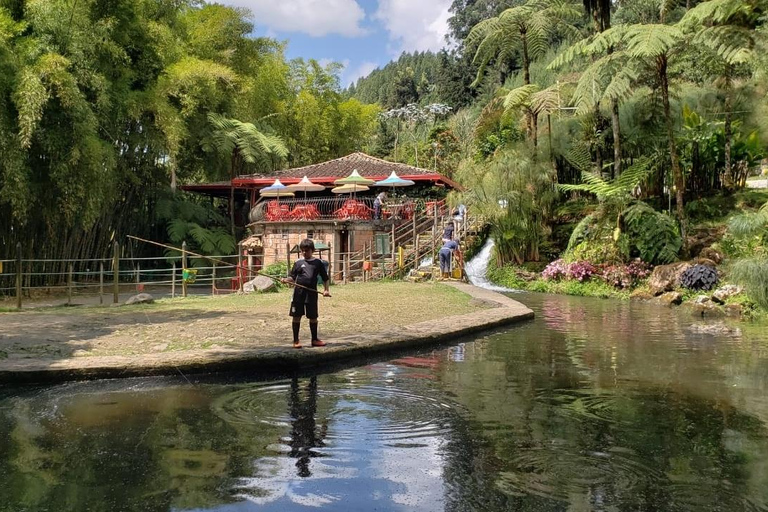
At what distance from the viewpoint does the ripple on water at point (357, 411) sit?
16.8 feet

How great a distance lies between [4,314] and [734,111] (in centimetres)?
1903

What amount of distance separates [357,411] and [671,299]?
11.3 meters

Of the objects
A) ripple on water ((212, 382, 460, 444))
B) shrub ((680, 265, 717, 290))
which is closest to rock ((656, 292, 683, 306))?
shrub ((680, 265, 717, 290))

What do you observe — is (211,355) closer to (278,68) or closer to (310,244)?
(310,244)

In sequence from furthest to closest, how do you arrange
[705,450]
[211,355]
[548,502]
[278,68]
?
[278,68]
[211,355]
[705,450]
[548,502]

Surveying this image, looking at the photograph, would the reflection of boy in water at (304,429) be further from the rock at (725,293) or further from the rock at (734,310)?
the rock at (725,293)

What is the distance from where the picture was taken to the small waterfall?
21.4 m

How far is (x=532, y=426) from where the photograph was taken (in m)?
5.28

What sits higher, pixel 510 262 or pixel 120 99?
pixel 120 99

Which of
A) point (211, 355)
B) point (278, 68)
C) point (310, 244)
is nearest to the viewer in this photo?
point (211, 355)

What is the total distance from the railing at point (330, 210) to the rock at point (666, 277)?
9.53 m

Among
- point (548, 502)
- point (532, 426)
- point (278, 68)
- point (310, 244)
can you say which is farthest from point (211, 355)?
point (278, 68)

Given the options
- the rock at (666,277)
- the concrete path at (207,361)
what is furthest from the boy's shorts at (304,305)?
the rock at (666,277)

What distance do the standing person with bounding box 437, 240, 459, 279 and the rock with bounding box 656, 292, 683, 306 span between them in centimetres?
591
